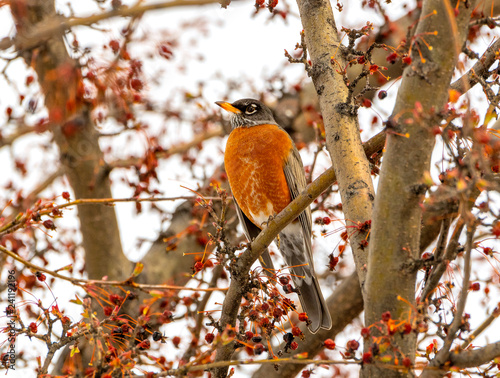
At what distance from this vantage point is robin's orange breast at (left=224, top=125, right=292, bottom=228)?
526cm

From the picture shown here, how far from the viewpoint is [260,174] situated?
5.27 metres

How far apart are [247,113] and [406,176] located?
3.71 meters

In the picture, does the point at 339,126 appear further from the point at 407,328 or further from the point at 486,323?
the point at 486,323

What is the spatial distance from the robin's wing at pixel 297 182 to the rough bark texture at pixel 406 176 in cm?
238

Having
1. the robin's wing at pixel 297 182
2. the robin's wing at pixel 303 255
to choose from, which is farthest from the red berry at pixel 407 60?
the robin's wing at pixel 297 182

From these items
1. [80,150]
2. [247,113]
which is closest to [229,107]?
[247,113]

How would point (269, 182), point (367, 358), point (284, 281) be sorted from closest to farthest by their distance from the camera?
1. point (367, 358)
2. point (284, 281)
3. point (269, 182)

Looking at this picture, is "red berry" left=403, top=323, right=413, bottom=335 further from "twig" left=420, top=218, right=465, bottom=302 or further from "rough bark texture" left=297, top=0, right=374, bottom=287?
"rough bark texture" left=297, top=0, right=374, bottom=287

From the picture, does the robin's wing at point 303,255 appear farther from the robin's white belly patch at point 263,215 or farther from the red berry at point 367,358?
the red berry at point 367,358

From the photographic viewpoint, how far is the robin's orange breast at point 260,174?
207 inches

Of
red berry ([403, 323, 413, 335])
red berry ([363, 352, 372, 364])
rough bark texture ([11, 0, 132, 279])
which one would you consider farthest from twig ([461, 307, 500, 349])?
rough bark texture ([11, 0, 132, 279])

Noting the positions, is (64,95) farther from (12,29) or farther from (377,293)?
(377,293)

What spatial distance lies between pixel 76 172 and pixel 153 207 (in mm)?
1166

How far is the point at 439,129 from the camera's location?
2295 mm
